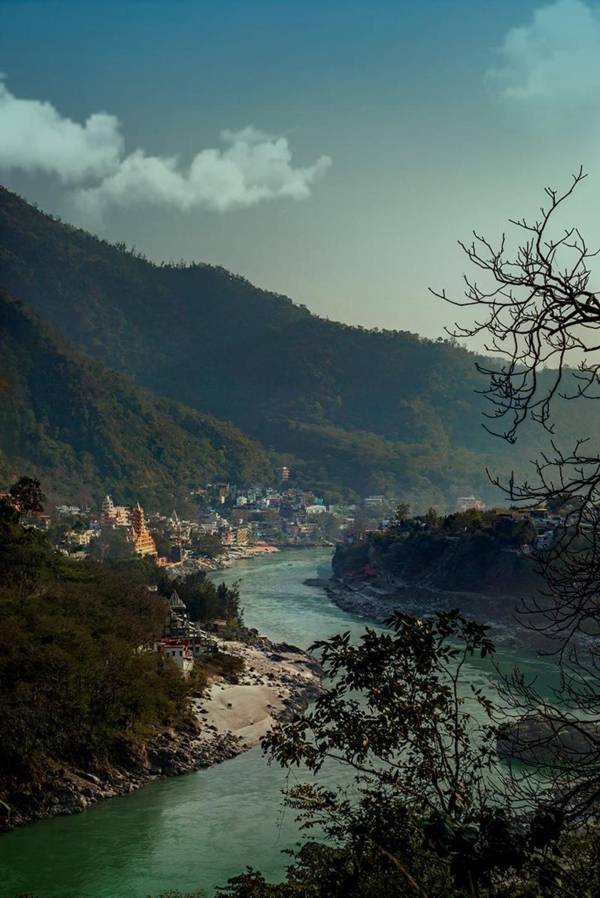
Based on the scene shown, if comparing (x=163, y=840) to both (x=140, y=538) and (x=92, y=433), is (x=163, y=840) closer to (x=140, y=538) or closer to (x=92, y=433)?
(x=140, y=538)

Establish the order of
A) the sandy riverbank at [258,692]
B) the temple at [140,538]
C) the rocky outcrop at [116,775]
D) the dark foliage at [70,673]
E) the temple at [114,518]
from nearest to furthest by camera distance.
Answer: the rocky outcrop at [116,775]
the dark foliage at [70,673]
the sandy riverbank at [258,692]
the temple at [140,538]
the temple at [114,518]

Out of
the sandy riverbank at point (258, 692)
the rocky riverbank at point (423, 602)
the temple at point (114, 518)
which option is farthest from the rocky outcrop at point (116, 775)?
the temple at point (114, 518)

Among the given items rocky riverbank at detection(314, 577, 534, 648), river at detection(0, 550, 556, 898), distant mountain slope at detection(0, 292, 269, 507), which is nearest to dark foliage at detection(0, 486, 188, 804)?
river at detection(0, 550, 556, 898)

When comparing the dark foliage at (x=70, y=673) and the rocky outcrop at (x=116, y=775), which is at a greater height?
the dark foliage at (x=70, y=673)

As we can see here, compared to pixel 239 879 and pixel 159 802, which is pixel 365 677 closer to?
pixel 239 879

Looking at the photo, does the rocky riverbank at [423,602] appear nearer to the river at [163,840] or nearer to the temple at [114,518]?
the river at [163,840]

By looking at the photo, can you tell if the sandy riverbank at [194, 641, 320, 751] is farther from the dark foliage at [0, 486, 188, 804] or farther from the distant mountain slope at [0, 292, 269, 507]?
the distant mountain slope at [0, 292, 269, 507]
